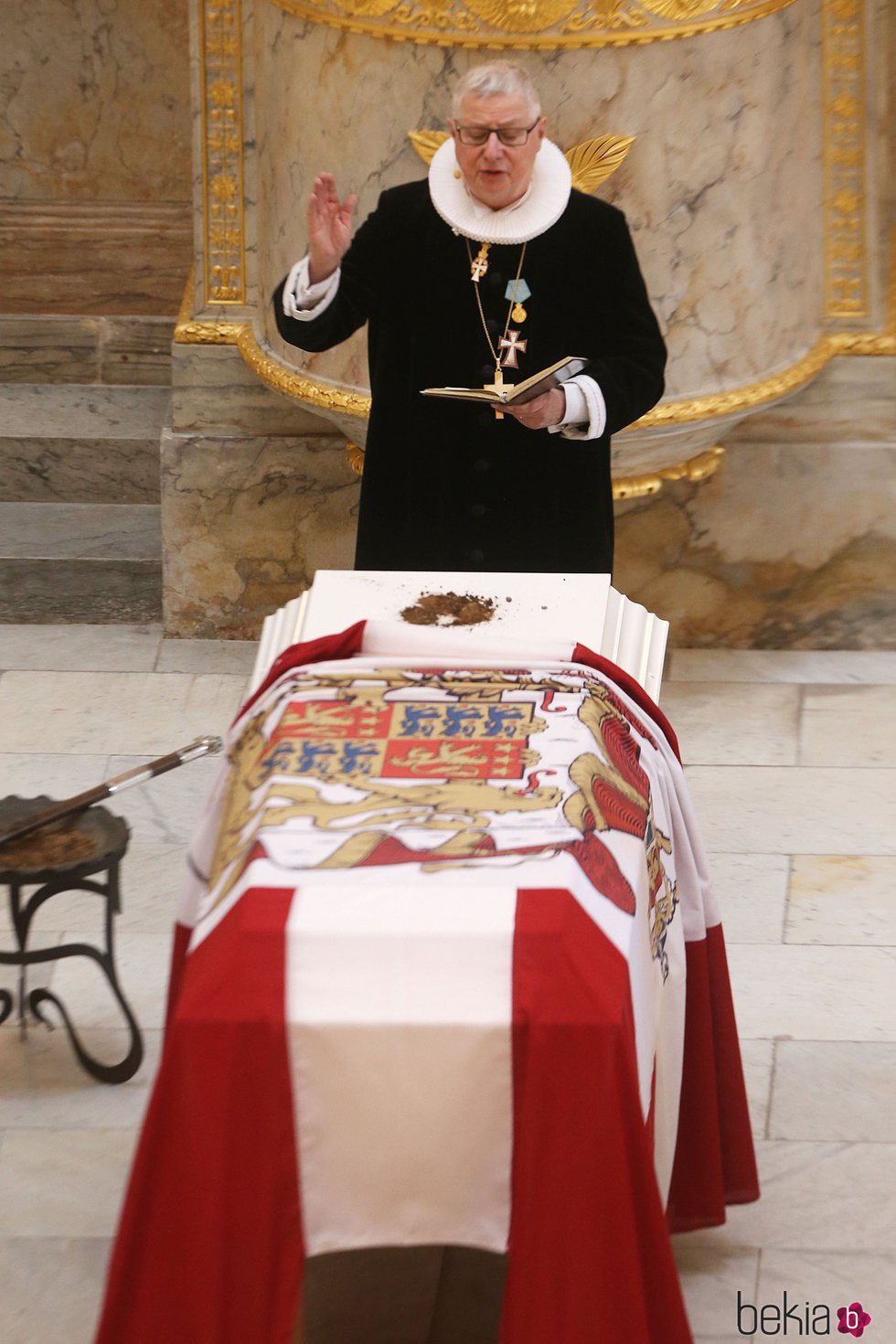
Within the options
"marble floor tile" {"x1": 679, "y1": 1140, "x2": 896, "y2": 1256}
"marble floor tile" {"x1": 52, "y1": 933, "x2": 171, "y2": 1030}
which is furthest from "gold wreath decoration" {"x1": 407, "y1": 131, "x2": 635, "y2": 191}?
"marble floor tile" {"x1": 679, "y1": 1140, "x2": 896, "y2": 1256}

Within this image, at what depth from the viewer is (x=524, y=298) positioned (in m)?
3.68

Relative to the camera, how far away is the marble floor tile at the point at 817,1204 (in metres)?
3.10

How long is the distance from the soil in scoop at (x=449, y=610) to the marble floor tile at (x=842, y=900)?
4.81 ft

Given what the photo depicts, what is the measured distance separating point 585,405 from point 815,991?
136cm

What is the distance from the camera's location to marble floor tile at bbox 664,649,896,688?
18.2ft

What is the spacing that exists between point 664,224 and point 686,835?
8.50ft

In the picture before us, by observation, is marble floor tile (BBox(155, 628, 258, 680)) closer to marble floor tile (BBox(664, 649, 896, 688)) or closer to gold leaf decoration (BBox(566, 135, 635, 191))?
marble floor tile (BBox(664, 649, 896, 688))

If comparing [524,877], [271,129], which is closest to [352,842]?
[524,877]

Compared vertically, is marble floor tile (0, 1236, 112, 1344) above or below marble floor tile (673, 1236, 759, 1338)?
below

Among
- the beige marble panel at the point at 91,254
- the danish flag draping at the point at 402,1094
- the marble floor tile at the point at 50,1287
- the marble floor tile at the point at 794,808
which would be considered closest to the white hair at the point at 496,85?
the danish flag draping at the point at 402,1094

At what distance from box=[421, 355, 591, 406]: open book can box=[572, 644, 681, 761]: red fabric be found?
27.4 inches

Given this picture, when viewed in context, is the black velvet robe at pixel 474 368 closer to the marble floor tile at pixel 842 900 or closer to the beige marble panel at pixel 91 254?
the marble floor tile at pixel 842 900

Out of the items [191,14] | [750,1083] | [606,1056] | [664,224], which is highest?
[191,14]

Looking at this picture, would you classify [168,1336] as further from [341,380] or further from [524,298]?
[341,380]
